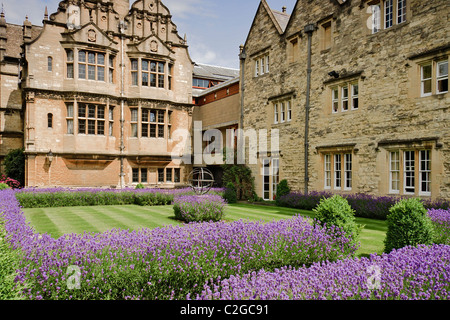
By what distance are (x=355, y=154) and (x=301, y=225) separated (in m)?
9.94

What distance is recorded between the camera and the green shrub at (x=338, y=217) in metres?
8.01

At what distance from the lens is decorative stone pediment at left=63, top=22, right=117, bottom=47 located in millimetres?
24802

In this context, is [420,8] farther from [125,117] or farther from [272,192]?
[125,117]

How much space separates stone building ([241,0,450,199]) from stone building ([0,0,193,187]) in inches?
348

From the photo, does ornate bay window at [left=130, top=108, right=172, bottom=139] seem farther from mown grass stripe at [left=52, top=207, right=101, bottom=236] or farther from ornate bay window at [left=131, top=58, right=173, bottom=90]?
mown grass stripe at [left=52, top=207, right=101, bottom=236]

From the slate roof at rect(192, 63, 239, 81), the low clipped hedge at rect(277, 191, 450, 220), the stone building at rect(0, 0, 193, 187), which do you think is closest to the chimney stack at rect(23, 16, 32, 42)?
the stone building at rect(0, 0, 193, 187)

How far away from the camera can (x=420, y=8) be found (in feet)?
45.3

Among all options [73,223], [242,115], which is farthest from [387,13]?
[73,223]

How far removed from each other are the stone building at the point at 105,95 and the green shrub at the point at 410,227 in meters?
22.1

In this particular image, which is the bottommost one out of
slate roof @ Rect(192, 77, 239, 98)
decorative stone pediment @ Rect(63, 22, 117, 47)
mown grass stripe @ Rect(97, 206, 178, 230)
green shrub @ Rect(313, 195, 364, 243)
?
mown grass stripe @ Rect(97, 206, 178, 230)

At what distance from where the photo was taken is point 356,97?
16.9 metres

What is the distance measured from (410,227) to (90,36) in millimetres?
25793

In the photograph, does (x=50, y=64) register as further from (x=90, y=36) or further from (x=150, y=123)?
(x=150, y=123)
